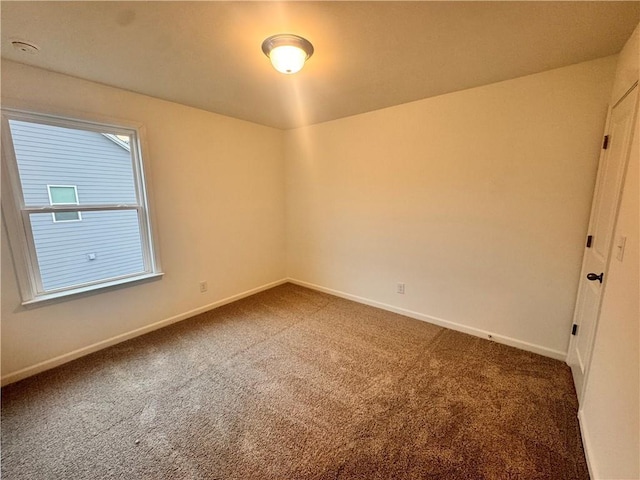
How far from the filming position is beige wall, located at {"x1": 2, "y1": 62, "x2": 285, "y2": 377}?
6.78ft

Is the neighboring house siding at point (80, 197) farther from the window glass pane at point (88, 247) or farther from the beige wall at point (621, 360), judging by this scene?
the beige wall at point (621, 360)

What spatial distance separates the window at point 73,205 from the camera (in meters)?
2.00

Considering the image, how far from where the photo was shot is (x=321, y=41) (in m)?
1.67

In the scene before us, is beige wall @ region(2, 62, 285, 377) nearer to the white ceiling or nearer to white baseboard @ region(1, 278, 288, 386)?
white baseboard @ region(1, 278, 288, 386)

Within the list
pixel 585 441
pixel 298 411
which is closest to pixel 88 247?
pixel 298 411

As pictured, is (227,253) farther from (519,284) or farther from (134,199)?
(519,284)

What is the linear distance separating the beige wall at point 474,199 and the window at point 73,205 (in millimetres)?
2156

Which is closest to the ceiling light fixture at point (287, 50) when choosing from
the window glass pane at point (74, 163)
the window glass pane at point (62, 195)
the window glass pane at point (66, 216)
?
the window glass pane at point (74, 163)

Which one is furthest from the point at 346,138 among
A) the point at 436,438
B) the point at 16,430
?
the point at 16,430

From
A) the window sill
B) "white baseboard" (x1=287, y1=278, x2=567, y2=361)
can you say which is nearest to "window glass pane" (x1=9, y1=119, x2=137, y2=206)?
the window sill

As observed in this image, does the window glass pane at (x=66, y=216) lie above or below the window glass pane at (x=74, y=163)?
below

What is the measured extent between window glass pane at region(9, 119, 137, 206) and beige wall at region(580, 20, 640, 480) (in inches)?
141

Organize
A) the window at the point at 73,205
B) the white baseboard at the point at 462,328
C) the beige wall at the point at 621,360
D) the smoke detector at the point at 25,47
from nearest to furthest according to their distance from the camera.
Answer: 1. the beige wall at the point at 621,360
2. the smoke detector at the point at 25,47
3. the window at the point at 73,205
4. the white baseboard at the point at 462,328

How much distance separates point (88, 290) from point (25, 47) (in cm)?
180
